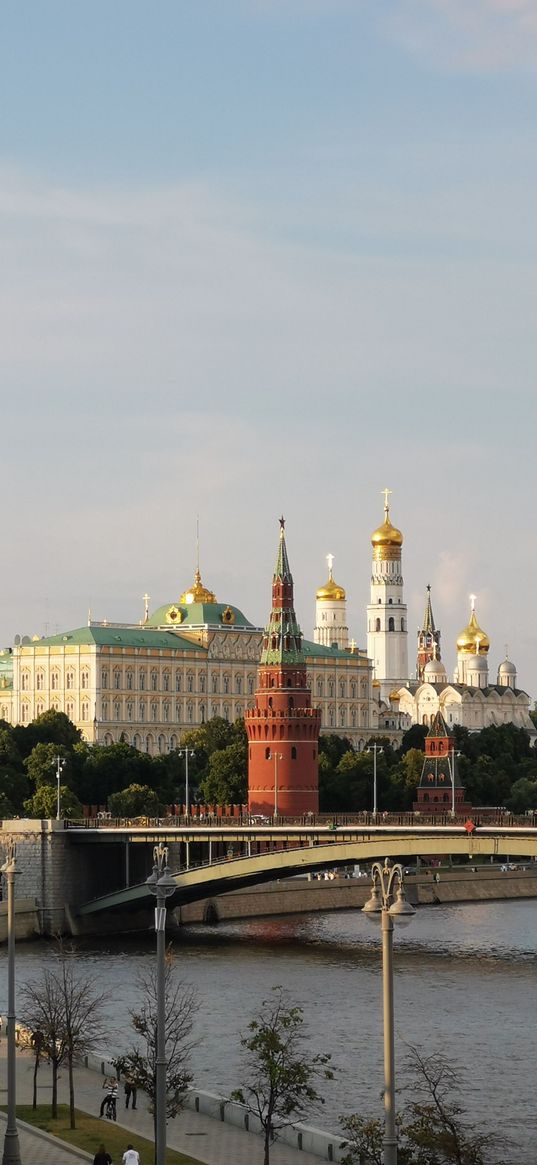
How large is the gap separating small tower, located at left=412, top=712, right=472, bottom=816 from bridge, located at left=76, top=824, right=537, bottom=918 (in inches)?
1800

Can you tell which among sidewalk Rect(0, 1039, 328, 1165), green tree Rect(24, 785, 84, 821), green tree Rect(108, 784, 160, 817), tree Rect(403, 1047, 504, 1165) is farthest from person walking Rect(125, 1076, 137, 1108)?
green tree Rect(108, 784, 160, 817)

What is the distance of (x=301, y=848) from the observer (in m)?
101

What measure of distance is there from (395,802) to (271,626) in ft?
63.4

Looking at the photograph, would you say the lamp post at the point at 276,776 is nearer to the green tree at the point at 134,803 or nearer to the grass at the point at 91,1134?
the green tree at the point at 134,803

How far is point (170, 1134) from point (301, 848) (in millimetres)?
49030

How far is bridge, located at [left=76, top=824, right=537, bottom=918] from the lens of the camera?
98.2 m

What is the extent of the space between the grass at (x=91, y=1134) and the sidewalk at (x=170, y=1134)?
0.16m

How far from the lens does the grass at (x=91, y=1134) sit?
47906mm

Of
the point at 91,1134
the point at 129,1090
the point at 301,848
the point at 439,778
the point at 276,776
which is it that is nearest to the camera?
the point at 91,1134

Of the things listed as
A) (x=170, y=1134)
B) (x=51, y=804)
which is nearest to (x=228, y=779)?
(x=51, y=804)

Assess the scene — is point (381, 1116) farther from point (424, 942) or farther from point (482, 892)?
point (482, 892)

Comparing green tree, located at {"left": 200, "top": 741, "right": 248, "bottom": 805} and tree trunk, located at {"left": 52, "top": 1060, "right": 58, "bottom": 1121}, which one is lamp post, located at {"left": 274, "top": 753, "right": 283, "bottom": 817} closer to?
green tree, located at {"left": 200, "top": 741, "right": 248, "bottom": 805}

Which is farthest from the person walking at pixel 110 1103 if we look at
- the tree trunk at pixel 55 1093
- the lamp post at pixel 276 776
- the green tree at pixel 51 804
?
the lamp post at pixel 276 776

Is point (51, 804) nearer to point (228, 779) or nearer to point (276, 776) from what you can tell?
point (276, 776)
